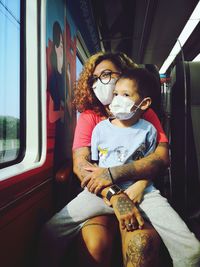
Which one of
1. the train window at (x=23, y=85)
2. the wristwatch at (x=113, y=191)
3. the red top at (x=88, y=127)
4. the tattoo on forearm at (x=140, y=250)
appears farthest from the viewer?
the red top at (x=88, y=127)

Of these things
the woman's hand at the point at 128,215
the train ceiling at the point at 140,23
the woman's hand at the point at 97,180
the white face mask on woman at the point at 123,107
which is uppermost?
the train ceiling at the point at 140,23

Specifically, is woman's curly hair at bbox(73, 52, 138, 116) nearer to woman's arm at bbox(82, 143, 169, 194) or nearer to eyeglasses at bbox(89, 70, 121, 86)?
eyeglasses at bbox(89, 70, 121, 86)

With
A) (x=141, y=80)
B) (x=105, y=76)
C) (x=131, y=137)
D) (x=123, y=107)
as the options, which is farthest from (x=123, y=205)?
(x=105, y=76)

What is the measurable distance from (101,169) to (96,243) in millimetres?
396

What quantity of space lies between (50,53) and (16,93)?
18.6 inches

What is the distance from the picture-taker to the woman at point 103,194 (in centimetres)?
119

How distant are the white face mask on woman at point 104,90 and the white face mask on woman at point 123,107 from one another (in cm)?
22

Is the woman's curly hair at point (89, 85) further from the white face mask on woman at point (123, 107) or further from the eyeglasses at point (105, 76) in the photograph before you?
the white face mask on woman at point (123, 107)

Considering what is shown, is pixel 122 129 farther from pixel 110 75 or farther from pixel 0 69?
pixel 0 69

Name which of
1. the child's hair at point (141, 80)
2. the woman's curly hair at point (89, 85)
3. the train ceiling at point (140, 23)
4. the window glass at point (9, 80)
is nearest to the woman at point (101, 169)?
the woman's curly hair at point (89, 85)

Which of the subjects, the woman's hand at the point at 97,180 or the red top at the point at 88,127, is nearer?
the woman's hand at the point at 97,180

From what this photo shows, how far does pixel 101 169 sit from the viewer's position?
1425 millimetres

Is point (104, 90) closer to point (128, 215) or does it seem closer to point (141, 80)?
point (141, 80)

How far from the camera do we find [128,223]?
1.21 meters
